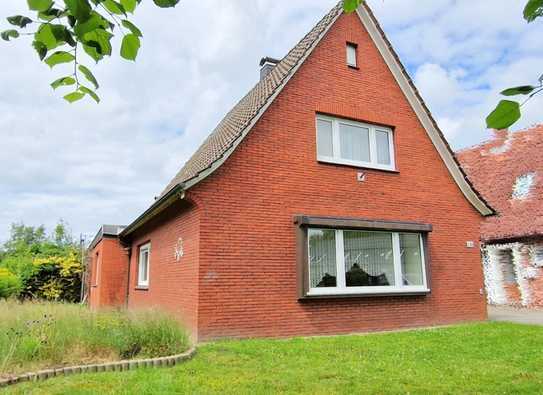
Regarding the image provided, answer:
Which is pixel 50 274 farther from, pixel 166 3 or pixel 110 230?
pixel 166 3

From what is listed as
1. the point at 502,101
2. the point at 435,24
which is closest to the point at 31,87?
the point at 502,101

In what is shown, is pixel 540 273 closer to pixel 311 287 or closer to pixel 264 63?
pixel 311 287

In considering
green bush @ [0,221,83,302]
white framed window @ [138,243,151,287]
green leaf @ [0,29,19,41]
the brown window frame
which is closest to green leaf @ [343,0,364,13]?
green leaf @ [0,29,19,41]

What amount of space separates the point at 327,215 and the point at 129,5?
27.1 ft

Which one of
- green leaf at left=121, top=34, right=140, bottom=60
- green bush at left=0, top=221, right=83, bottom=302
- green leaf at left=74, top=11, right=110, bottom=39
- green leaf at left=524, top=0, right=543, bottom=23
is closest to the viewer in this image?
green leaf at left=524, top=0, right=543, bottom=23

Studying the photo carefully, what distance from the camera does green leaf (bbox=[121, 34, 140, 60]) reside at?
2145 mm

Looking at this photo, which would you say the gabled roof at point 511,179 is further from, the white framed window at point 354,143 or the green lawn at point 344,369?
the green lawn at point 344,369

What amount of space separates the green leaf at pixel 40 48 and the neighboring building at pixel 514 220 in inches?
630

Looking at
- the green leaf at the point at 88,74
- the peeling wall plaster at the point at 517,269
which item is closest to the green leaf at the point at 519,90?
the green leaf at the point at 88,74

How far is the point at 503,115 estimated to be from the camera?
5.05 ft

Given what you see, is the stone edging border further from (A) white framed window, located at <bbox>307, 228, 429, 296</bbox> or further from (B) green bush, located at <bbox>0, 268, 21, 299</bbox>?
(B) green bush, located at <bbox>0, 268, 21, 299</bbox>

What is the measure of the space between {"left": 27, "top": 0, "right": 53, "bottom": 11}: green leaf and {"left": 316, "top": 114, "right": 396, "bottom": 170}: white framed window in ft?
28.7

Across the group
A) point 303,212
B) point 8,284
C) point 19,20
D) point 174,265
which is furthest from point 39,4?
point 8,284

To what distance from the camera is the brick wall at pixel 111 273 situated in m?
16.0
